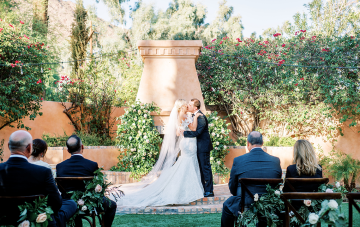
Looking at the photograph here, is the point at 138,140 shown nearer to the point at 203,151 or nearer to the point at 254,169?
the point at 203,151

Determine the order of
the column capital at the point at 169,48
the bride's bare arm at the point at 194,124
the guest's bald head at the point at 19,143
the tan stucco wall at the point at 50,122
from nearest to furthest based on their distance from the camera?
the guest's bald head at the point at 19,143, the bride's bare arm at the point at 194,124, the column capital at the point at 169,48, the tan stucco wall at the point at 50,122

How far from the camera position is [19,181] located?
236 cm

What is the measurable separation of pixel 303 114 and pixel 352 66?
182cm

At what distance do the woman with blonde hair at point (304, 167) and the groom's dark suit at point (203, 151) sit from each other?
2.38m

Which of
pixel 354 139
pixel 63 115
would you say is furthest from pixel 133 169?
pixel 354 139

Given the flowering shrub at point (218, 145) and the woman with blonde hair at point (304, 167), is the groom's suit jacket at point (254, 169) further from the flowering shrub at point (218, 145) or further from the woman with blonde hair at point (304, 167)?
the flowering shrub at point (218, 145)

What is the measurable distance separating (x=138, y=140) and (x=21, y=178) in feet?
15.7

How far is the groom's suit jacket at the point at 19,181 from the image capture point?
2344 mm

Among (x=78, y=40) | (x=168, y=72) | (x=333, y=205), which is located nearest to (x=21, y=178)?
(x=333, y=205)

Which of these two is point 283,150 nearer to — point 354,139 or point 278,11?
point 354,139

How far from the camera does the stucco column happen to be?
7621 millimetres

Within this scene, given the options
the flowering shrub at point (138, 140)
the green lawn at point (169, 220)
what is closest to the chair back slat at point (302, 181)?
the green lawn at point (169, 220)

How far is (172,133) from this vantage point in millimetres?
6234

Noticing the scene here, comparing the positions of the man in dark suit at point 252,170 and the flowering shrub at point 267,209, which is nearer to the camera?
the flowering shrub at point 267,209
